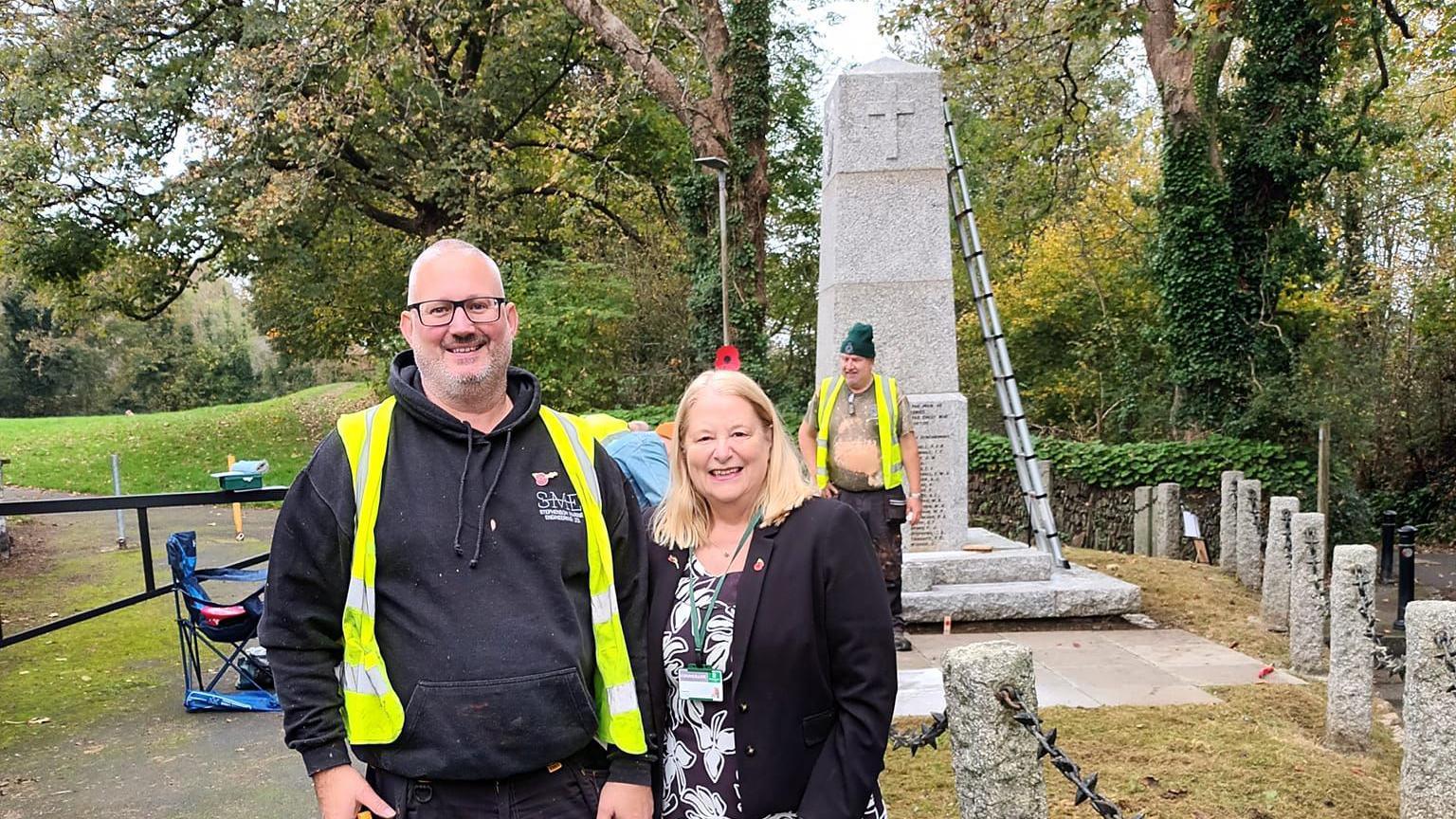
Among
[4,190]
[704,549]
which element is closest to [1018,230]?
[4,190]

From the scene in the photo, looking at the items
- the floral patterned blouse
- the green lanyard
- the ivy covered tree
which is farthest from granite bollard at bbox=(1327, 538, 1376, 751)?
the ivy covered tree

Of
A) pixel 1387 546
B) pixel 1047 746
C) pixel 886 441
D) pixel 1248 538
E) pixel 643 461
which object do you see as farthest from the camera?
pixel 1387 546

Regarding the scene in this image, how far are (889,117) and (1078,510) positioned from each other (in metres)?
8.48

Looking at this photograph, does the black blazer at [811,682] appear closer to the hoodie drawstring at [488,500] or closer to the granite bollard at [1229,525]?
the hoodie drawstring at [488,500]

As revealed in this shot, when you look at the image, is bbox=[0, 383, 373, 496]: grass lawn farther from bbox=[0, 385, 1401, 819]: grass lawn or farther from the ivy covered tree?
the ivy covered tree

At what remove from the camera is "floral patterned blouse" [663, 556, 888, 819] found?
2.19 meters

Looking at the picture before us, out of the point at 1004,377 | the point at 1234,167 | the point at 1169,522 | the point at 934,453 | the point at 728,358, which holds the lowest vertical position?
the point at 1169,522

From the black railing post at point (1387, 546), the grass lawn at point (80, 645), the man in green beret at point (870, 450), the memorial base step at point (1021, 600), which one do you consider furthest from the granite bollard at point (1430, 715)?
the black railing post at point (1387, 546)

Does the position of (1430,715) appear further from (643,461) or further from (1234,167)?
(1234,167)

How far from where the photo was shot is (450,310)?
89.4 inches

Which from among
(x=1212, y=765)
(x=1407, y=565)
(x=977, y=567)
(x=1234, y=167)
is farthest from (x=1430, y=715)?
(x=1234, y=167)

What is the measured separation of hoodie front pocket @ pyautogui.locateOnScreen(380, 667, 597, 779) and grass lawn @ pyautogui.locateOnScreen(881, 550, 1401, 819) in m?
2.31

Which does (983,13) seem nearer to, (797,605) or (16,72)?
(797,605)

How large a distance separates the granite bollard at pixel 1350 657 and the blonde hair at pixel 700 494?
3.82m
